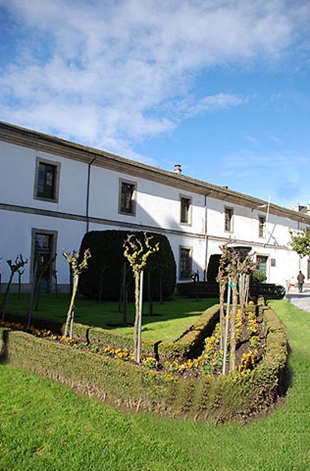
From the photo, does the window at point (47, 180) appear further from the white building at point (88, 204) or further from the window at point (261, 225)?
the window at point (261, 225)

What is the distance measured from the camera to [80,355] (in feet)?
16.8

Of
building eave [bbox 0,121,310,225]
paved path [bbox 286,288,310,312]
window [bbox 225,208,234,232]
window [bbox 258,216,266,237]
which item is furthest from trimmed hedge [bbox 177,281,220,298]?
window [bbox 258,216,266,237]

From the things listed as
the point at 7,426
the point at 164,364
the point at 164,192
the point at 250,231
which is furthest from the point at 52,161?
the point at 250,231

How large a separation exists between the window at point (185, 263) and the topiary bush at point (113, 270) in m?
10.3

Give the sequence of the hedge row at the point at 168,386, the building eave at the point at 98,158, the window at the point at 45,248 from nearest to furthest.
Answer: the hedge row at the point at 168,386 → the building eave at the point at 98,158 → the window at the point at 45,248

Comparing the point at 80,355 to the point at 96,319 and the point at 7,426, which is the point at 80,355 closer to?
the point at 7,426

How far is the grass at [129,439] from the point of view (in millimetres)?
3473

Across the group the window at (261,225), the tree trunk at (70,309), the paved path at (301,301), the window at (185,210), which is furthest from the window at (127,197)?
the tree trunk at (70,309)

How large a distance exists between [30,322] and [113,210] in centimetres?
1327

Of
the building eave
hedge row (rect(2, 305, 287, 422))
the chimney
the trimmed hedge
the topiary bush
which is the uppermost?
the chimney

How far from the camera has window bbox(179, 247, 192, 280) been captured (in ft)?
81.8

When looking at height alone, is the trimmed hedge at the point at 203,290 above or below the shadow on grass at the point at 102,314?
above

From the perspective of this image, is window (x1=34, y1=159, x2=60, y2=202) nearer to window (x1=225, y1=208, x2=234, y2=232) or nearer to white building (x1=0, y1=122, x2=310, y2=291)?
white building (x1=0, y1=122, x2=310, y2=291)

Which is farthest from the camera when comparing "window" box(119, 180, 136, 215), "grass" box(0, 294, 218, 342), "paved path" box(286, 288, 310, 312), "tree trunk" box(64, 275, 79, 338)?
"window" box(119, 180, 136, 215)
